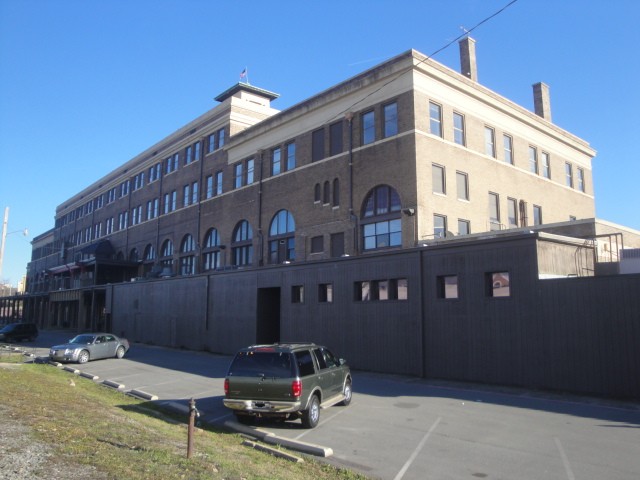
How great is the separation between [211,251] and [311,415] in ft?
118

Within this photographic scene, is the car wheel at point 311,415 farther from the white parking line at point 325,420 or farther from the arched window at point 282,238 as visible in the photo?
the arched window at point 282,238

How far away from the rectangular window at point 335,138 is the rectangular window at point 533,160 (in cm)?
1463

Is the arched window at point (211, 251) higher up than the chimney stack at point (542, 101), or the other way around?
the chimney stack at point (542, 101)

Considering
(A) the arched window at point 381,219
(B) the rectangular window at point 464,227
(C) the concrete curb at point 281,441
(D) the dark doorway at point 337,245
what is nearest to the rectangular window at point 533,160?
(B) the rectangular window at point 464,227

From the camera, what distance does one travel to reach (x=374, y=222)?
3009 centimetres

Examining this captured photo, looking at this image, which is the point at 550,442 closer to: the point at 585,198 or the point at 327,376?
the point at 327,376

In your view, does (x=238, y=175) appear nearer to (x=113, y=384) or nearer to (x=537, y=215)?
(x=537, y=215)

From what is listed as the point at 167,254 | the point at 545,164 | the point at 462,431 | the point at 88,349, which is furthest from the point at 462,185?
the point at 167,254

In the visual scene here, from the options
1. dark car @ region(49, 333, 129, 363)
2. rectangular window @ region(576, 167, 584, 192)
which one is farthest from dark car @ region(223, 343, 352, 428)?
rectangular window @ region(576, 167, 584, 192)

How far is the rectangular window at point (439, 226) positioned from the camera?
95.0 feet

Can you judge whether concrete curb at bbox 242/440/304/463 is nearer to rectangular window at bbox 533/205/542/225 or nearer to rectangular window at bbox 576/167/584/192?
rectangular window at bbox 533/205/542/225

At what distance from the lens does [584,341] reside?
1636cm

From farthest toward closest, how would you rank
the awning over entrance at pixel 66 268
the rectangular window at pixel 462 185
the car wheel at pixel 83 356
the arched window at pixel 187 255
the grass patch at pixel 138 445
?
the awning over entrance at pixel 66 268 → the arched window at pixel 187 255 → the rectangular window at pixel 462 185 → the car wheel at pixel 83 356 → the grass patch at pixel 138 445

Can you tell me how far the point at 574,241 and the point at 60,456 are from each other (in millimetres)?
19100
